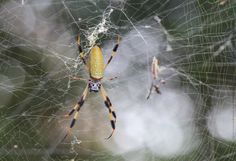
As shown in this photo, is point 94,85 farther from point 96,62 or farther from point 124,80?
point 124,80

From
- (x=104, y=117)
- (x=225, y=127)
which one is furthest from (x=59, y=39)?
(x=225, y=127)

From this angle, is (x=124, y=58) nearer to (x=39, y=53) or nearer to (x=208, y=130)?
(x=39, y=53)

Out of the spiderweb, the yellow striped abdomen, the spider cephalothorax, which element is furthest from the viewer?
the spiderweb

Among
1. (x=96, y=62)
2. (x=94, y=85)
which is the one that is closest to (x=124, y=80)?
(x=94, y=85)

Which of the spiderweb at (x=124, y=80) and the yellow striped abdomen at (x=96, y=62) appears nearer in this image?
the yellow striped abdomen at (x=96, y=62)

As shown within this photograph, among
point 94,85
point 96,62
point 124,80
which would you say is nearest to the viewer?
point 96,62
